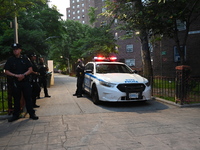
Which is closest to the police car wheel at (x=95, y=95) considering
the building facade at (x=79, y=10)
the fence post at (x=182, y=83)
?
the fence post at (x=182, y=83)

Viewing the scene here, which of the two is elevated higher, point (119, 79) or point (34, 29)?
point (34, 29)

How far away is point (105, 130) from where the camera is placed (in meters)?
4.14

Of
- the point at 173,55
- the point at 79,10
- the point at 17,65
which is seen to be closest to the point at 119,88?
the point at 17,65

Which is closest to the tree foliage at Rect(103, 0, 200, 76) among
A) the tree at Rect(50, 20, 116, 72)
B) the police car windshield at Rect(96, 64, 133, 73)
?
the police car windshield at Rect(96, 64, 133, 73)

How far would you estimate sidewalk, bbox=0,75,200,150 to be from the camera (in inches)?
134

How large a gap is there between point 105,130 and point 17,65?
2.79 metres

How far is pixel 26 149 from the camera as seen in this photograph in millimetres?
3260

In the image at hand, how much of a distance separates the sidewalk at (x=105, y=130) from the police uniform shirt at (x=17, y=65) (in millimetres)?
1330

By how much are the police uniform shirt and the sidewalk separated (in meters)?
1.33

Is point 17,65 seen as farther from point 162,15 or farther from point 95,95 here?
point 162,15

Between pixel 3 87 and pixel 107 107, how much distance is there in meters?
3.38

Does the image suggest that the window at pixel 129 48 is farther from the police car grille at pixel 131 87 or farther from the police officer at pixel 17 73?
the police officer at pixel 17 73

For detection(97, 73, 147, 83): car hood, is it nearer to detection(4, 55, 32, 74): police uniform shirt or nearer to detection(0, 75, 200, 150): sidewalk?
detection(0, 75, 200, 150): sidewalk

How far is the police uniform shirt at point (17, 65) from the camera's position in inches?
191
